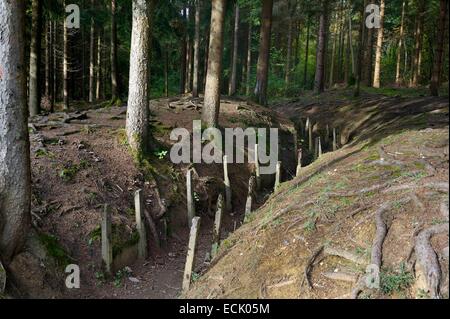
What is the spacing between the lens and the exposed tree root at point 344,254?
18.7ft

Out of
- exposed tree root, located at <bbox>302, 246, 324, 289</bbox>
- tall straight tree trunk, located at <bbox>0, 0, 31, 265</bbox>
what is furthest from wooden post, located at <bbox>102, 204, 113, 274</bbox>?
exposed tree root, located at <bbox>302, 246, 324, 289</bbox>

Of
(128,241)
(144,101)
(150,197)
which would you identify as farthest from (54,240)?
(144,101)

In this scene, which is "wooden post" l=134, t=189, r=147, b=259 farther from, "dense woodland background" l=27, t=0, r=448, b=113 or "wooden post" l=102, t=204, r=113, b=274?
"dense woodland background" l=27, t=0, r=448, b=113

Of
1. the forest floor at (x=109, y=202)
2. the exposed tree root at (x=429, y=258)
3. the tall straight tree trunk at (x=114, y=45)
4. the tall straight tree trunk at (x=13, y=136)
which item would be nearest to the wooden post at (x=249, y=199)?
the forest floor at (x=109, y=202)

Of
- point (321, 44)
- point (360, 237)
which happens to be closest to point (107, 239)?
point (360, 237)

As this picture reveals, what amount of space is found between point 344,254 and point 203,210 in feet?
21.3

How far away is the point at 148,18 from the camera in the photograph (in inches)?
466

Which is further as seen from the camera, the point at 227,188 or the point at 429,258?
the point at 227,188

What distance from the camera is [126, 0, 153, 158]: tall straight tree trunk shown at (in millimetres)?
11789

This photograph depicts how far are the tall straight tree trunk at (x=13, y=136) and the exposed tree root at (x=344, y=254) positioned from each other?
5.26 meters

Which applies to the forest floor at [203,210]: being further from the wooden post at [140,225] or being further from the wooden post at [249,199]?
the wooden post at [249,199]

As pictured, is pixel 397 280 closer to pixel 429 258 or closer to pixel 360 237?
pixel 429 258

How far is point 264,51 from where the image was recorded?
2127 cm
